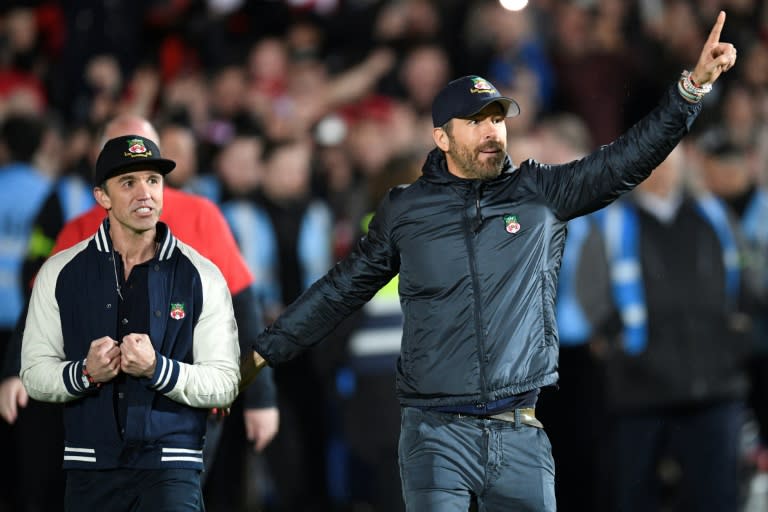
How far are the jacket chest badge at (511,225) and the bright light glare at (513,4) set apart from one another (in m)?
7.46

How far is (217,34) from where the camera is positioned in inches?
552

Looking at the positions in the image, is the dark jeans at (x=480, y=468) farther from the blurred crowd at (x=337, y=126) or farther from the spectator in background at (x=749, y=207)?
the spectator in background at (x=749, y=207)

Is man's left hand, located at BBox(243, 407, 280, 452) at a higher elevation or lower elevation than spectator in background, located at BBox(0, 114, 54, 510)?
lower

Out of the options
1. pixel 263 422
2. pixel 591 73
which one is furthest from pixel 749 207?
pixel 263 422

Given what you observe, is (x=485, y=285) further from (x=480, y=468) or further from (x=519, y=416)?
(x=480, y=468)

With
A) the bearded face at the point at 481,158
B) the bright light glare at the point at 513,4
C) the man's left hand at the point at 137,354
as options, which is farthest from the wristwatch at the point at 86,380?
the bright light glare at the point at 513,4

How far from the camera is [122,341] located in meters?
5.91

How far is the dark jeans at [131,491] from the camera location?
6000 millimetres

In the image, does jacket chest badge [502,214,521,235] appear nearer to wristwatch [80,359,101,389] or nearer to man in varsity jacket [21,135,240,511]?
man in varsity jacket [21,135,240,511]

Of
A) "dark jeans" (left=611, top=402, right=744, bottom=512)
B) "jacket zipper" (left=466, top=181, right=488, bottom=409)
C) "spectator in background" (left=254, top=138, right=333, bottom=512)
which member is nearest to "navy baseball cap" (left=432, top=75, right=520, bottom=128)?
"jacket zipper" (left=466, top=181, right=488, bottom=409)

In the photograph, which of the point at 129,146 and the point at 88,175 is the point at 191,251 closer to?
the point at 129,146

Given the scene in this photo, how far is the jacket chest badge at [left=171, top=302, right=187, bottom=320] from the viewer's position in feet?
20.1

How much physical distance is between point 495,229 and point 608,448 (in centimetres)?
379

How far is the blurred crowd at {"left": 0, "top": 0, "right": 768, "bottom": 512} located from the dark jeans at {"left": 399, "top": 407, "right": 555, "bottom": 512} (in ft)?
9.48
